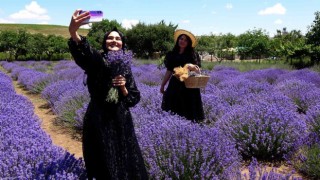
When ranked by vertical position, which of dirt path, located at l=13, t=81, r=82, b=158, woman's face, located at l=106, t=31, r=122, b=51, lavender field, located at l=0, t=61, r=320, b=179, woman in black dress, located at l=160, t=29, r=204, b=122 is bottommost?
dirt path, located at l=13, t=81, r=82, b=158

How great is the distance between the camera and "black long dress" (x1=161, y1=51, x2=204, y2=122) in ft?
14.2

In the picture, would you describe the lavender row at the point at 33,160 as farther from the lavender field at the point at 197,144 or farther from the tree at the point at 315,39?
the tree at the point at 315,39

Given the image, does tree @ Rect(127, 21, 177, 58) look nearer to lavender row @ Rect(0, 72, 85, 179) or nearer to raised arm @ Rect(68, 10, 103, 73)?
lavender row @ Rect(0, 72, 85, 179)

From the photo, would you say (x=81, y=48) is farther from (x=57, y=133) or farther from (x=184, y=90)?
(x=57, y=133)

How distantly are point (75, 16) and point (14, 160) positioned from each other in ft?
3.60

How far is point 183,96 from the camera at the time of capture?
4352 millimetres

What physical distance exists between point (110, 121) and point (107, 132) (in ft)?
Answer: 0.24

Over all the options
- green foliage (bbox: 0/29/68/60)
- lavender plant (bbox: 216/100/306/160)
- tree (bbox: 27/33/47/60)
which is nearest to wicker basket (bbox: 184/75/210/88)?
lavender plant (bbox: 216/100/306/160)

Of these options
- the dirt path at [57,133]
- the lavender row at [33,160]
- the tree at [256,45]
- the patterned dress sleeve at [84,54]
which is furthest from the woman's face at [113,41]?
the tree at [256,45]

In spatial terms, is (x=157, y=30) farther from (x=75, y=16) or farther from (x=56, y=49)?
(x=75, y=16)

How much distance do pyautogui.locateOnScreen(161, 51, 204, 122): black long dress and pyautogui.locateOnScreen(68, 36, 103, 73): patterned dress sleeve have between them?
2.33 meters

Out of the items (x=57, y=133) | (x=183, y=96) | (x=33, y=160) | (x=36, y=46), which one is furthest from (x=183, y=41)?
(x=36, y=46)

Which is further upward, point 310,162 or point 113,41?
point 113,41

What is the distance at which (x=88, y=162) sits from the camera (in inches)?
90.0
